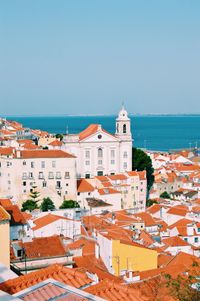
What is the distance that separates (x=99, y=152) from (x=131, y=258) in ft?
72.3

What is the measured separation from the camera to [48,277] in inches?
185

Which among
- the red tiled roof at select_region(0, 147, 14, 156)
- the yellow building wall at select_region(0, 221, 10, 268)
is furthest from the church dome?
the yellow building wall at select_region(0, 221, 10, 268)

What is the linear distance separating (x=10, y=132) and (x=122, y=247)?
3964cm

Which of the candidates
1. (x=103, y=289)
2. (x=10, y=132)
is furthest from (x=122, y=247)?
(x=10, y=132)

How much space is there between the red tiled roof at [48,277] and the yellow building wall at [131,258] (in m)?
10.9

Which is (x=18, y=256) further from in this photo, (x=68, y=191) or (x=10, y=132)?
(x=10, y=132)

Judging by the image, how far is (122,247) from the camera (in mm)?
15781

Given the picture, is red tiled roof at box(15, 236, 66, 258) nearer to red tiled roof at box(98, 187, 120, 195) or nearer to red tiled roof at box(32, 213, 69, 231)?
red tiled roof at box(32, 213, 69, 231)

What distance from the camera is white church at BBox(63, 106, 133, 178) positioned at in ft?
123

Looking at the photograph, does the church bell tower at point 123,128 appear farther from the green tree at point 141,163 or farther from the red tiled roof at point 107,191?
the red tiled roof at point 107,191

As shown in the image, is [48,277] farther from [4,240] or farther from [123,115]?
[123,115]

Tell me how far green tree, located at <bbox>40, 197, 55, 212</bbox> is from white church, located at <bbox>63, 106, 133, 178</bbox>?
6588 millimetres

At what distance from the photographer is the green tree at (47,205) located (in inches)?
1184

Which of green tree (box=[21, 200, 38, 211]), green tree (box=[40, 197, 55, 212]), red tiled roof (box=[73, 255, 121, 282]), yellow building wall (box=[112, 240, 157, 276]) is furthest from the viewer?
green tree (box=[40, 197, 55, 212])
